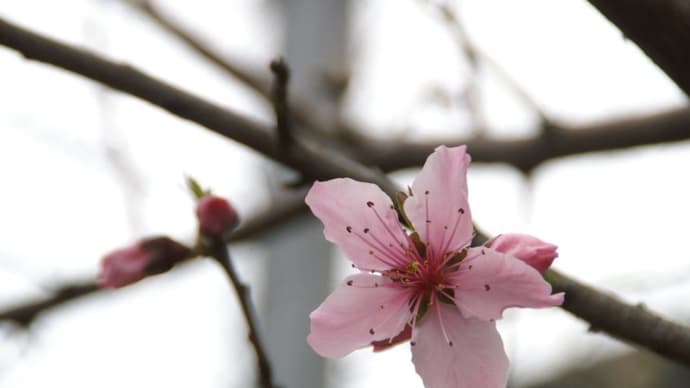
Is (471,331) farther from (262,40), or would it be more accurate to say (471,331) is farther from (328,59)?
(262,40)

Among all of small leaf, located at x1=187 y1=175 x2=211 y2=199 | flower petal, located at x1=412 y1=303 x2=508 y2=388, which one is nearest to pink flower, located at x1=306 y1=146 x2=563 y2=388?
flower petal, located at x1=412 y1=303 x2=508 y2=388

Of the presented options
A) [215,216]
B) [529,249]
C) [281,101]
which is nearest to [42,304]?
[215,216]

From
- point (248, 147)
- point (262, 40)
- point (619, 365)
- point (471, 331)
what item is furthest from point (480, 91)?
point (619, 365)

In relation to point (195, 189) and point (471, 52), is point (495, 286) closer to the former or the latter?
point (195, 189)

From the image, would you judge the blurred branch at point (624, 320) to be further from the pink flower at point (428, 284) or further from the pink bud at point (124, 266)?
the pink bud at point (124, 266)

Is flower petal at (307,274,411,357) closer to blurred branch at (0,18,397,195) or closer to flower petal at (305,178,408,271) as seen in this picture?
flower petal at (305,178,408,271)

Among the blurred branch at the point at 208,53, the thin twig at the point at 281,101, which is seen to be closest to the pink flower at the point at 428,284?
the thin twig at the point at 281,101
